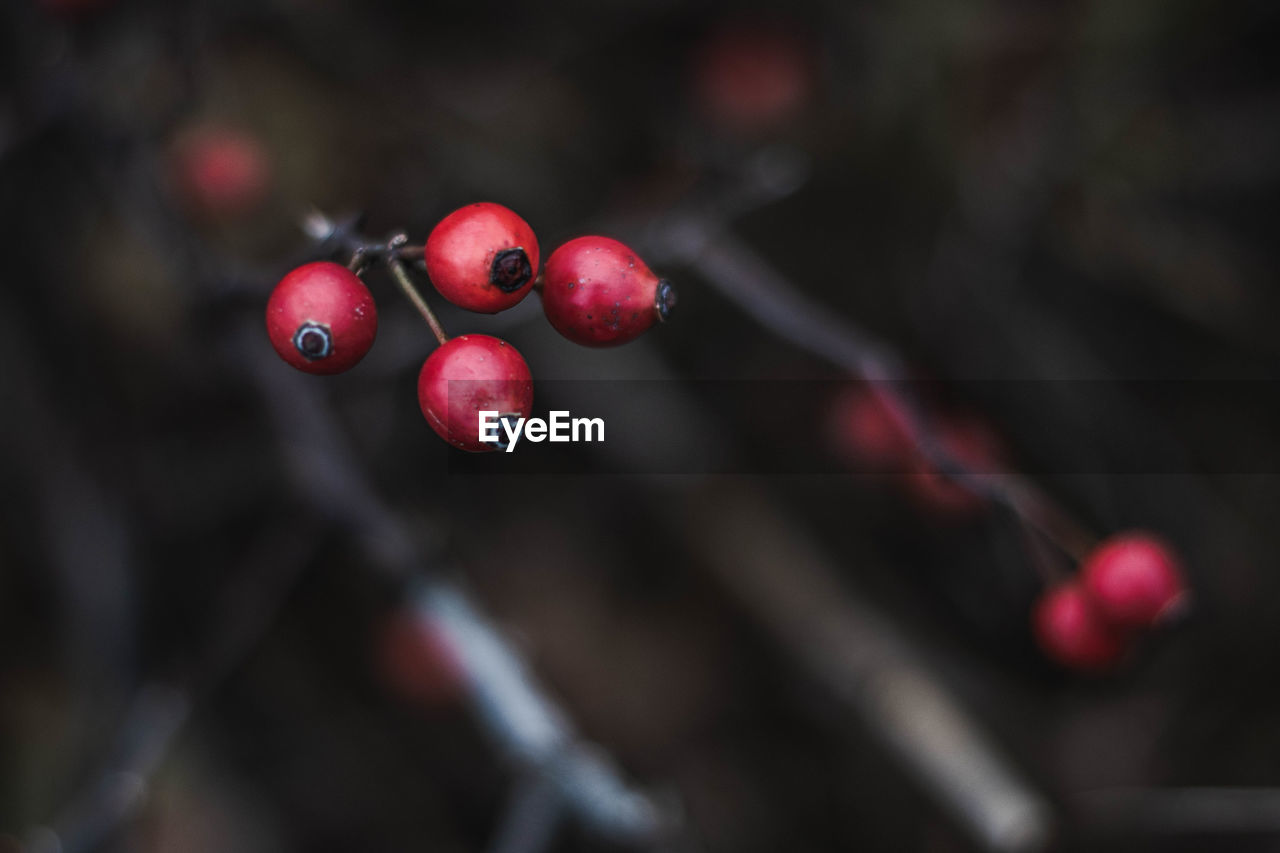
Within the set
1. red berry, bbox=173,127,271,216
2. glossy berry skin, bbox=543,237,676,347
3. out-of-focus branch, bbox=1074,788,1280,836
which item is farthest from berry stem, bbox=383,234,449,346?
out-of-focus branch, bbox=1074,788,1280,836

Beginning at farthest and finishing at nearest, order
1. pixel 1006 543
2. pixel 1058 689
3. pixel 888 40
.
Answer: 1. pixel 888 40
2. pixel 1058 689
3. pixel 1006 543

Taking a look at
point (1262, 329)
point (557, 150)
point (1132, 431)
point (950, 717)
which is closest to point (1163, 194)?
point (1262, 329)

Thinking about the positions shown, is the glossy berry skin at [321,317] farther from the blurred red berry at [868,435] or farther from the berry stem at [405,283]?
the blurred red berry at [868,435]

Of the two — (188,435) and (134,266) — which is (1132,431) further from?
(134,266)

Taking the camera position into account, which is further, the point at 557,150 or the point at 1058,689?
the point at 557,150

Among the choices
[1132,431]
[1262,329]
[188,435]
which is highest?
[1262,329]

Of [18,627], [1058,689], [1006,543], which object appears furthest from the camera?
[1058,689]

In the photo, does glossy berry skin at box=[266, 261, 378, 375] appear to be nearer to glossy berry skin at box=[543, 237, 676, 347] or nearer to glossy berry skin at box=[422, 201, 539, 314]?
glossy berry skin at box=[422, 201, 539, 314]

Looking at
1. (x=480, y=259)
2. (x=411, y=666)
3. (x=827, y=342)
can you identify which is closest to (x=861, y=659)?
(x=411, y=666)
